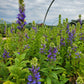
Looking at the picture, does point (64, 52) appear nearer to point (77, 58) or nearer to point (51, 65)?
point (77, 58)

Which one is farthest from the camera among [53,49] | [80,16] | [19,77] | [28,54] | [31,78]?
[80,16]

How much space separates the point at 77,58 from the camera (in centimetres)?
275

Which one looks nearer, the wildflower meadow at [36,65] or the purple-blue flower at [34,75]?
the purple-blue flower at [34,75]

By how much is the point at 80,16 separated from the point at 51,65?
4.89 metres

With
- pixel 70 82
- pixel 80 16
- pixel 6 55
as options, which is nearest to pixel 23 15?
pixel 6 55

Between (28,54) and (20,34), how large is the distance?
617mm

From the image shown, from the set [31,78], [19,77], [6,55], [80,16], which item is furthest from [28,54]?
[80,16]

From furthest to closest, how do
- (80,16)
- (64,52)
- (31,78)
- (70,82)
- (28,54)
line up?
(80,16) → (64,52) → (28,54) → (70,82) → (31,78)

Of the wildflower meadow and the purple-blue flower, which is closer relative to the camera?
the purple-blue flower

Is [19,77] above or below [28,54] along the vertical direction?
below

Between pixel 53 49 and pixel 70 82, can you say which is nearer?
pixel 53 49

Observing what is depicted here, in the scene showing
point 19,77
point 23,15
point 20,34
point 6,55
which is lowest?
point 19,77

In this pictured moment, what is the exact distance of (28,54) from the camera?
2.85 metres

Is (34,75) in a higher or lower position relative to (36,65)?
lower
